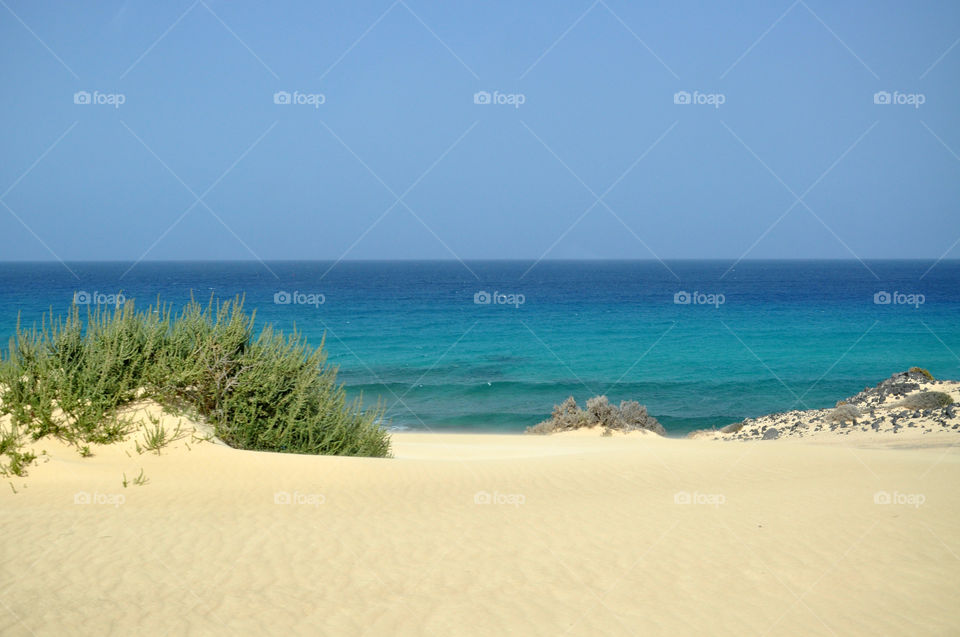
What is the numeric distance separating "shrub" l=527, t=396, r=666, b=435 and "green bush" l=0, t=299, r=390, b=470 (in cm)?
1057

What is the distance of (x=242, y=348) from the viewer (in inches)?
488

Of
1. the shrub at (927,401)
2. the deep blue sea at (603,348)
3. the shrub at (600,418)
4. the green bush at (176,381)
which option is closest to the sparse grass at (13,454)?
the green bush at (176,381)

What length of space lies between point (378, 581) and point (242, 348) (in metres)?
6.47

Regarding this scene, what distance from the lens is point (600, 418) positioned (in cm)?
2217

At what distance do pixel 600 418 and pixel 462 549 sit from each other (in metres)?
14.8

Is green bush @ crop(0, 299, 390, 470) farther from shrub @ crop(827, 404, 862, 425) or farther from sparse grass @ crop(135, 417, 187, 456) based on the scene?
shrub @ crop(827, 404, 862, 425)

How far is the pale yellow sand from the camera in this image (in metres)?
6.17

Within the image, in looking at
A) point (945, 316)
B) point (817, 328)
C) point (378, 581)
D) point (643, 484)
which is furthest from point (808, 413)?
point (945, 316)

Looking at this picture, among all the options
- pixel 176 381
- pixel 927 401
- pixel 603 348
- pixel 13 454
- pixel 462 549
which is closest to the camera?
pixel 462 549

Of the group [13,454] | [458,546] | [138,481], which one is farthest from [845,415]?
[13,454]

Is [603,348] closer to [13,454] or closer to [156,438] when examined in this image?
[156,438]

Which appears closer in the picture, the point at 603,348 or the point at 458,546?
the point at 458,546

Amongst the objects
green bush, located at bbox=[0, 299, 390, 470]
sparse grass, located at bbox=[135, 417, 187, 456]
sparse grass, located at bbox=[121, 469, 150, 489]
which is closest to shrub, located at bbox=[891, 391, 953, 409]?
green bush, located at bbox=[0, 299, 390, 470]

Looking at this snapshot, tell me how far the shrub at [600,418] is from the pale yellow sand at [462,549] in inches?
392
